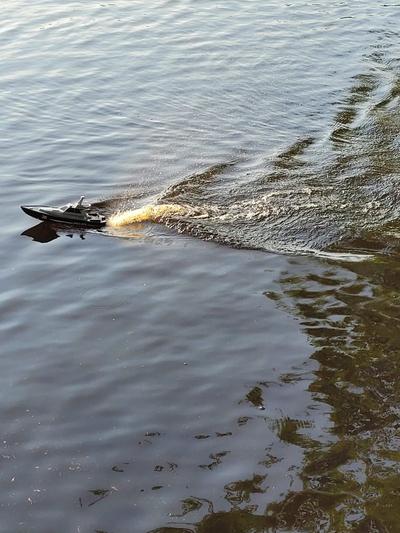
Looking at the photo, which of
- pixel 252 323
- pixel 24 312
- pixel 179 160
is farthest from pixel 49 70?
pixel 252 323

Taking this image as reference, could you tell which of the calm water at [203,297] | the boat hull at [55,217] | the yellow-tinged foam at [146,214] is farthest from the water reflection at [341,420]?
the boat hull at [55,217]

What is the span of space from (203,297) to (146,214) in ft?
7.92

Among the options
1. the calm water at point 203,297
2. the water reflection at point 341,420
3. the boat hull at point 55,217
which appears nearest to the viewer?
the water reflection at point 341,420

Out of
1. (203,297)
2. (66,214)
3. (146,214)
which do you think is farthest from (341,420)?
(66,214)

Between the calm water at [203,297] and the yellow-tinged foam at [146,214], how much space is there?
0.05m

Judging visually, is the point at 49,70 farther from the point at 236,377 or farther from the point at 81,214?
the point at 236,377

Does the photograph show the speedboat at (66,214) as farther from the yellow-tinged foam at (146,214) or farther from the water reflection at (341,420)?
the water reflection at (341,420)

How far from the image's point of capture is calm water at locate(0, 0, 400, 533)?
669 cm

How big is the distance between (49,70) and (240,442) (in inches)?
516

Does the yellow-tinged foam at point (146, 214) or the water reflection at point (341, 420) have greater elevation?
the yellow-tinged foam at point (146, 214)

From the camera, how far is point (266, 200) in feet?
37.9

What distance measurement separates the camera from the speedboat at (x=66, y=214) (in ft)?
35.8

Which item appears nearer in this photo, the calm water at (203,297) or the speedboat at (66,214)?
the calm water at (203,297)

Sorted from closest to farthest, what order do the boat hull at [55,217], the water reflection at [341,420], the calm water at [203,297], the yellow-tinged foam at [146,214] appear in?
the water reflection at [341,420]
the calm water at [203,297]
the boat hull at [55,217]
the yellow-tinged foam at [146,214]
